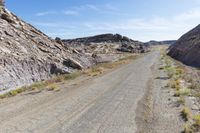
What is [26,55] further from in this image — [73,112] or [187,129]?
[187,129]

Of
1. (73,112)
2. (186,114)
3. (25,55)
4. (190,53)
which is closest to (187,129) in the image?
(186,114)

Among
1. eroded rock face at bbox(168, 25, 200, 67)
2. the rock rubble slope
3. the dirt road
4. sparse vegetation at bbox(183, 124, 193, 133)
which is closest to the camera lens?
sparse vegetation at bbox(183, 124, 193, 133)

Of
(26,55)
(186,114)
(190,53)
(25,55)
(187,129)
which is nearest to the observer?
(187,129)

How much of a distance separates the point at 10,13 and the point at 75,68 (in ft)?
31.9

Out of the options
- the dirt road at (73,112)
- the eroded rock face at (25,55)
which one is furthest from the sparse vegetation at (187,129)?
the eroded rock face at (25,55)

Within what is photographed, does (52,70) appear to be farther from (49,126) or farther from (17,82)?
(49,126)

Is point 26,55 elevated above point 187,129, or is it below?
above

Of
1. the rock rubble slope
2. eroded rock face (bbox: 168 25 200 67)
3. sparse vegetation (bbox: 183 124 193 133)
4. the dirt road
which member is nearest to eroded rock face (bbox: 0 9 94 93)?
the rock rubble slope

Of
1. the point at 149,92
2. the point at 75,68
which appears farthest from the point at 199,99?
the point at 75,68

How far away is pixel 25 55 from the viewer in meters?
27.3

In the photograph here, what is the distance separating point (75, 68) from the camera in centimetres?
3541

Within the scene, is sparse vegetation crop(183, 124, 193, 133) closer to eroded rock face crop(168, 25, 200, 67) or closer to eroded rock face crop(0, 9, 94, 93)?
eroded rock face crop(0, 9, 94, 93)

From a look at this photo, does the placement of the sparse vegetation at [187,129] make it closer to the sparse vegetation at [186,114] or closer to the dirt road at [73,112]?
the sparse vegetation at [186,114]

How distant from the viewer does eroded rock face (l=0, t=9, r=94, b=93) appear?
76.9 ft
